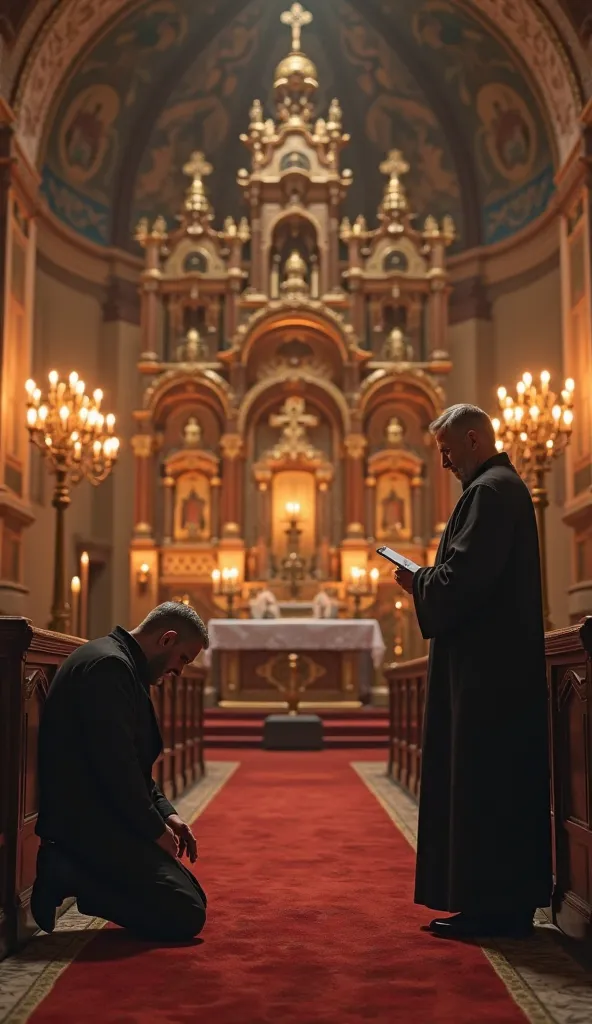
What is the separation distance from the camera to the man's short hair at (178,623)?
3.84 meters

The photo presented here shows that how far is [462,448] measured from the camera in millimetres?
4082

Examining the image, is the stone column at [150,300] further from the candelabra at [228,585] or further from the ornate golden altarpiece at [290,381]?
the candelabra at [228,585]

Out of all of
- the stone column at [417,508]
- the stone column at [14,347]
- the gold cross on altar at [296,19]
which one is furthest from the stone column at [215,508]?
the gold cross on altar at [296,19]

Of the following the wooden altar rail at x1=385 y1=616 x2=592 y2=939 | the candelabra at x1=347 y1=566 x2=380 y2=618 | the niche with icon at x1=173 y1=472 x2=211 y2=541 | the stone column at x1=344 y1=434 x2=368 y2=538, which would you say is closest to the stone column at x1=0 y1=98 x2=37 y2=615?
the niche with icon at x1=173 y1=472 x2=211 y2=541

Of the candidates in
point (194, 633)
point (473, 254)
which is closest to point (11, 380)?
point (473, 254)

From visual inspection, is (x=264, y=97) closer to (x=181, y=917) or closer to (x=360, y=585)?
(x=360, y=585)

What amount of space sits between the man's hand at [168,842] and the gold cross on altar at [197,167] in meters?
15.5

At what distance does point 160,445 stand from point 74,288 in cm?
265

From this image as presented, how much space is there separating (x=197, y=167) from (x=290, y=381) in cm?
389

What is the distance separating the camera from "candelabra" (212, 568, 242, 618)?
15437 mm

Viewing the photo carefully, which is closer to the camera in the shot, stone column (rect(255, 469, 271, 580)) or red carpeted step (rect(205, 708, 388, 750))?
red carpeted step (rect(205, 708, 388, 750))

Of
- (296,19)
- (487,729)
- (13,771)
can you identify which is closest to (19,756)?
(13,771)

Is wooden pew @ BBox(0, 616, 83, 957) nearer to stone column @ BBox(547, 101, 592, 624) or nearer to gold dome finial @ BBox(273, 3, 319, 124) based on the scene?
stone column @ BBox(547, 101, 592, 624)

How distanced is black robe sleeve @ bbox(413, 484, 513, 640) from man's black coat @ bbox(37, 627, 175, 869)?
1023 mm
